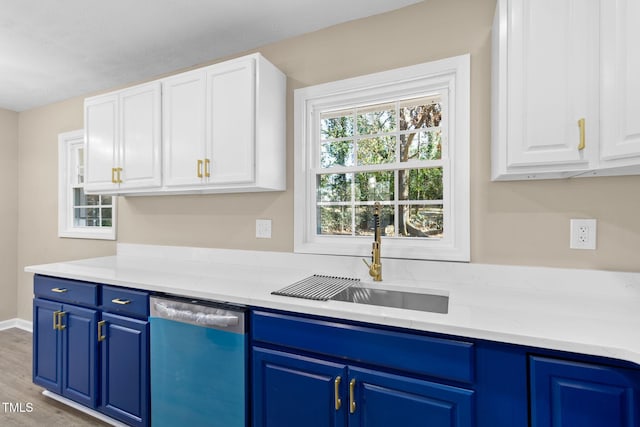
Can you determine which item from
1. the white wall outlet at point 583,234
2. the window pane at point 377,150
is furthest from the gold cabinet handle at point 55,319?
the white wall outlet at point 583,234

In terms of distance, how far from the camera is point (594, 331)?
1.09 metres

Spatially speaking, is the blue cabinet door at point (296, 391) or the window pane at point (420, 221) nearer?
the blue cabinet door at point (296, 391)

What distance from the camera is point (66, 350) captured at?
7.00ft

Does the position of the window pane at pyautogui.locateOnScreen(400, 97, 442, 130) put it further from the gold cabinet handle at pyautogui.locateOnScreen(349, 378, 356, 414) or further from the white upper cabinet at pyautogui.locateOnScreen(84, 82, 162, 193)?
the white upper cabinet at pyautogui.locateOnScreen(84, 82, 162, 193)

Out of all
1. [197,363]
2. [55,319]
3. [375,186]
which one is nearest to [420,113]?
[375,186]

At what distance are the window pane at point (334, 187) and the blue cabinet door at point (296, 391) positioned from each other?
1.10 meters

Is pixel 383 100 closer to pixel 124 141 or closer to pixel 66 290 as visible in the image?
pixel 124 141

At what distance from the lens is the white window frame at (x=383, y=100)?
181cm

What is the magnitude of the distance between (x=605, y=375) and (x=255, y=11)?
233 centimetres

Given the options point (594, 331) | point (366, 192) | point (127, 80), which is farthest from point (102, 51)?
point (594, 331)

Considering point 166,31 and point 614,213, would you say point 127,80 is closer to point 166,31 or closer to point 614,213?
point 166,31

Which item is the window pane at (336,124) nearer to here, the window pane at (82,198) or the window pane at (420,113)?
the window pane at (420,113)

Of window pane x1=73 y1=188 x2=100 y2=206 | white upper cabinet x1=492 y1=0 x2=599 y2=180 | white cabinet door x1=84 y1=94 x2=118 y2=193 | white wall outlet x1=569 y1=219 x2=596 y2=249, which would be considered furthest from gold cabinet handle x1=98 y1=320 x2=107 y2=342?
white wall outlet x1=569 y1=219 x2=596 y2=249

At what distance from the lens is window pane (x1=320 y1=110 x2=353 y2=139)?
2205 millimetres
